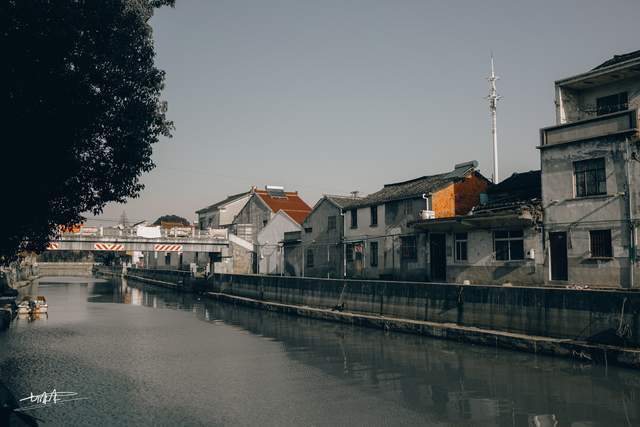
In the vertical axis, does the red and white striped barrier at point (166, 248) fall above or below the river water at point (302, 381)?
above

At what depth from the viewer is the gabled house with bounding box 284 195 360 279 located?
47000 mm

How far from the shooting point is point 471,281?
110 feet

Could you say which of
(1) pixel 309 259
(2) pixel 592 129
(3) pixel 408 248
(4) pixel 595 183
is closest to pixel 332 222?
(1) pixel 309 259

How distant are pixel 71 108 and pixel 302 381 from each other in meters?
11.5

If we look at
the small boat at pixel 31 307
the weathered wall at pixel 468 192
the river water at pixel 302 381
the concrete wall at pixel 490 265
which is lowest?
the river water at pixel 302 381

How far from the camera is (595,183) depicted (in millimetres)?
27359

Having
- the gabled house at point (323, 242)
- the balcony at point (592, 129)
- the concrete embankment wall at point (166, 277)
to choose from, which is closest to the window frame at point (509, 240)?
the balcony at point (592, 129)

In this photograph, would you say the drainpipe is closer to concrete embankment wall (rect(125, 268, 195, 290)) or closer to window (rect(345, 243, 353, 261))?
window (rect(345, 243, 353, 261))

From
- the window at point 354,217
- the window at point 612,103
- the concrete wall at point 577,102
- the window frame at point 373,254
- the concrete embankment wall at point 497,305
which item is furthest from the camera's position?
the window at point 354,217

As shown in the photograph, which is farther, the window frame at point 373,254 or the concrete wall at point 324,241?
the concrete wall at point 324,241

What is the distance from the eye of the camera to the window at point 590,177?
27094 millimetres

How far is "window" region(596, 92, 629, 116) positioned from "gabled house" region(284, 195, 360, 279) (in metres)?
20.8

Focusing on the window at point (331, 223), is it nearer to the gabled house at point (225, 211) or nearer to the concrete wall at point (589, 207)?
the concrete wall at point (589, 207)

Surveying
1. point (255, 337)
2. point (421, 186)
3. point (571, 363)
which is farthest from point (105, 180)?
point (421, 186)
